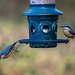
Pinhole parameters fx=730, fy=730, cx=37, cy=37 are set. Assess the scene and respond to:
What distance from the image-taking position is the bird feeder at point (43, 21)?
13.2 meters

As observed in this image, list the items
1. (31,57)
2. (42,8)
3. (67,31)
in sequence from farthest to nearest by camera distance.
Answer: (31,57)
(67,31)
(42,8)

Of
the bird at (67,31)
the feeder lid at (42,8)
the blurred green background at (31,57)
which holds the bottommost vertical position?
the blurred green background at (31,57)

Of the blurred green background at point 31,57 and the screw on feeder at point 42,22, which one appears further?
the blurred green background at point 31,57

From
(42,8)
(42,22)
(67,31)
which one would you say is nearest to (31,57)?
(67,31)

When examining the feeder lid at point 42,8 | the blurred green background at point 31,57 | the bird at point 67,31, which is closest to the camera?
the feeder lid at point 42,8

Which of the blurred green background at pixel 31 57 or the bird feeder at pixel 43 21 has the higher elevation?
the bird feeder at pixel 43 21

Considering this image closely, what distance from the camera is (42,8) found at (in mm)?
13297

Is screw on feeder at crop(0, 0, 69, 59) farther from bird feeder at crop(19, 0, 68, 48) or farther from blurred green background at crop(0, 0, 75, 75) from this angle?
blurred green background at crop(0, 0, 75, 75)

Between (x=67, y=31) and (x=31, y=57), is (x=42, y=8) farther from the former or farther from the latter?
(x=31, y=57)

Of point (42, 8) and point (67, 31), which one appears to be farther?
point (67, 31)

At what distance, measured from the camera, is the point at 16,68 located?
1620 cm

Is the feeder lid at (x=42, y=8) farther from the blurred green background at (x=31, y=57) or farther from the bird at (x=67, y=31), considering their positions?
the blurred green background at (x=31, y=57)

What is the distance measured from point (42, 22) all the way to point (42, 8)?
0.27m

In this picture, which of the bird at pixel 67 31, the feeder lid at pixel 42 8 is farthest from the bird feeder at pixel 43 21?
the bird at pixel 67 31
